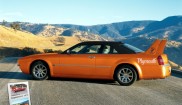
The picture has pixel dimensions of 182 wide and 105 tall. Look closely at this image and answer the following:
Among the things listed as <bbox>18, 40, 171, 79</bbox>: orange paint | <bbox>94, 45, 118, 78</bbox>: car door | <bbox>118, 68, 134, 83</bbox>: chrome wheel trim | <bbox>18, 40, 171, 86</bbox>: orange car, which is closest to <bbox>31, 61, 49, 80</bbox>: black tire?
<bbox>18, 40, 171, 86</bbox>: orange car

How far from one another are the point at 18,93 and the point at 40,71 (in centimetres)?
738

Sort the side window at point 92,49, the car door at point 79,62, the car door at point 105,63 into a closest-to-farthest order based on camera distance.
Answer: the car door at point 105,63
the car door at point 79,62
the side window at point 92,49

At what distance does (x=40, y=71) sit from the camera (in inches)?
474

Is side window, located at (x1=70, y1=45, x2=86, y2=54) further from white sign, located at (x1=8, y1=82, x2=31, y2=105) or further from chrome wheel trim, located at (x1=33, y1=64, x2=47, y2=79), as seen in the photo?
white sign, located at (x1=8, y1=82, x2=31, y2=105)

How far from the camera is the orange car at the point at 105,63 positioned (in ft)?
36.5

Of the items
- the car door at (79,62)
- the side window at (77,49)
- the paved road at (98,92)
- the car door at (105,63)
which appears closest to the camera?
the paved road at (98,92)

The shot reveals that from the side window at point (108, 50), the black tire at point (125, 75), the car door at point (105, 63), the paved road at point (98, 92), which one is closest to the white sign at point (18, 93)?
the paved road at point (98, 92)

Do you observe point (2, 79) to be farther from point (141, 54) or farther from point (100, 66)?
point (141, 54)

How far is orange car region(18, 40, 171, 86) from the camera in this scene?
36.5 feet

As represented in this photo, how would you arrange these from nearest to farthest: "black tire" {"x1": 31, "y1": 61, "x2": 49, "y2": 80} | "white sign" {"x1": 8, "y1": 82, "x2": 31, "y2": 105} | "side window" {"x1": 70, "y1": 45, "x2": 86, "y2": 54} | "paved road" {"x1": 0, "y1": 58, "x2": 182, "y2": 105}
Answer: "white sign" {"x1": 8, "y1": 82, "x2": 31, "y2": 105} → "paved road" {"x1": 0, "y1": 58, "x2": 182, "y2": 105} → "side window" {"x1": 70, "y1": 45, "x2": 86, "y2": 54} → "black tire" {"x1": 31, "y1": 61, "x2": 49, "y2": 80}

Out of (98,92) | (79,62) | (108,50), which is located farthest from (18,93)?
(108,50)

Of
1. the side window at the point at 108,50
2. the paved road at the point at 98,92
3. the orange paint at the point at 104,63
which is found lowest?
the paved road at the point at 98,92

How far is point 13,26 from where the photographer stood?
16912cm

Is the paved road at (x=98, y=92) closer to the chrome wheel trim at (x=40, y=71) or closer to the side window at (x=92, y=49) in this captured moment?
the chrome wheel trim at (x=40, y=71)
